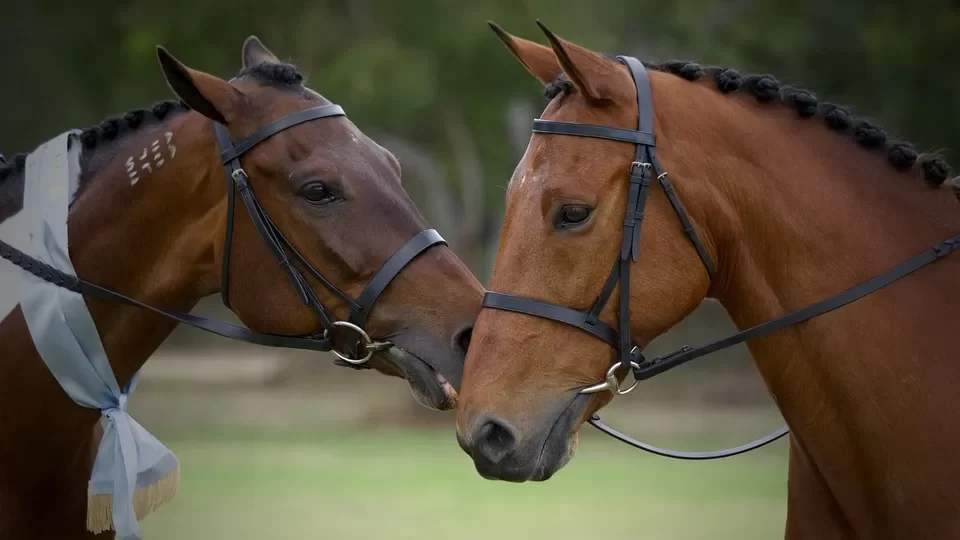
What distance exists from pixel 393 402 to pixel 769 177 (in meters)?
13.3

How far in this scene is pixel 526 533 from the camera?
30.1 ft

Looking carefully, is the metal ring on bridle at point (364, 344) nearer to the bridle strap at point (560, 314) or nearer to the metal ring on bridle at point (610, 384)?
the bridle strap at point (560, 314)

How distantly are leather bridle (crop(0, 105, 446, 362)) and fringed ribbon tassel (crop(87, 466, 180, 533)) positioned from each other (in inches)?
24.9

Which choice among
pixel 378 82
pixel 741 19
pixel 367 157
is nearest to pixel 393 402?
pixel 378 82

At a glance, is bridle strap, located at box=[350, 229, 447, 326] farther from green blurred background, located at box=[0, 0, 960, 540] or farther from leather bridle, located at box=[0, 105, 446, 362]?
green blurred background, located at box=[0, 0, 960, 540]

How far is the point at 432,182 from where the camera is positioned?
56.3 feet

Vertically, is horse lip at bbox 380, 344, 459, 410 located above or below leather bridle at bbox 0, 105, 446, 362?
below

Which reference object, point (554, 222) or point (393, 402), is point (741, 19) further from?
point (554, 222)

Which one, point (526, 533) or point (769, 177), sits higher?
point (769, 177)

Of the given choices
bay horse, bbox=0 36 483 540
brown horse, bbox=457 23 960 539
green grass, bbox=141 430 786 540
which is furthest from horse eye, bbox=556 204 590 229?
green grass, bbox=141 430 786 540

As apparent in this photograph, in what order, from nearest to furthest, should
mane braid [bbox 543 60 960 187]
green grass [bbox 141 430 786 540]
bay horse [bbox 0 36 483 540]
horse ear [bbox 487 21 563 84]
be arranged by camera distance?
mane braid [bbox 543 60 960 187]
horse ear [bbox 487 21 563 84]
bay horse [bbox 0 36 483 540]
green grass [bbox 141 430 786 540]

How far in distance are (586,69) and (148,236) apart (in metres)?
1.68

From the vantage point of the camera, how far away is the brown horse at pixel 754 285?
2.77m

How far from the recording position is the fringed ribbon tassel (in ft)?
11.1
